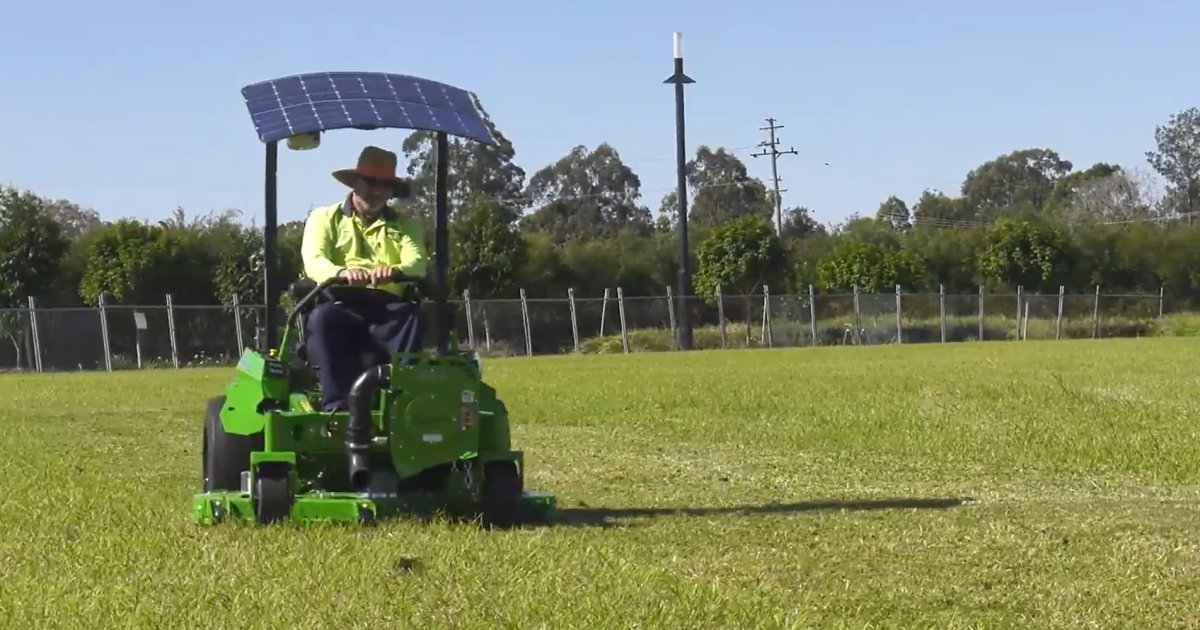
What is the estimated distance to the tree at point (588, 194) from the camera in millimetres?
88500

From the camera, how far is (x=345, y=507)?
25.2 ft

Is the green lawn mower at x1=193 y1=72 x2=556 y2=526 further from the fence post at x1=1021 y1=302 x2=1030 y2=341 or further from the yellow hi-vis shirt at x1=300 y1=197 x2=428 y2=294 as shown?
the fence post at x1=1021 y1=302 x2=1030 y2=341

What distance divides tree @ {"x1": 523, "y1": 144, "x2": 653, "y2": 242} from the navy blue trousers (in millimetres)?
79812

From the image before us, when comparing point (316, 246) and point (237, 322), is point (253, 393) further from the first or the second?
point (237, 322)

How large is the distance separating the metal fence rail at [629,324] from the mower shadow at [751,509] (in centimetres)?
2943

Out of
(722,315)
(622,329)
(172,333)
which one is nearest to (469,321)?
(622,329)

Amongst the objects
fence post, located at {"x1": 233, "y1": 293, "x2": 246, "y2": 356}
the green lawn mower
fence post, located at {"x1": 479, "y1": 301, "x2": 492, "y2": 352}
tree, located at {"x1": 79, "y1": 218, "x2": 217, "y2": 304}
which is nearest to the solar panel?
the green lawn mower

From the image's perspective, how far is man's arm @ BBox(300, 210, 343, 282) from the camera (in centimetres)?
829

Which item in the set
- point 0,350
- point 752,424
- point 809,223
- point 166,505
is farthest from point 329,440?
point 809,223

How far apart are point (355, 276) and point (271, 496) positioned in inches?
42.9

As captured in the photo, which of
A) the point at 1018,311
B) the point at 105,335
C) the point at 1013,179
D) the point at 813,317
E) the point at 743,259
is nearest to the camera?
the point at 105,335

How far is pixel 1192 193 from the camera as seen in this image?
107 meters

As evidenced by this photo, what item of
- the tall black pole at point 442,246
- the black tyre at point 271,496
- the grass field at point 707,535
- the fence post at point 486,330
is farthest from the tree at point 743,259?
the black tyre at point 271,496

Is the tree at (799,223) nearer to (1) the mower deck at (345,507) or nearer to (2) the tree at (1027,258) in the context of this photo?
(2) the tree at (1027,258)
